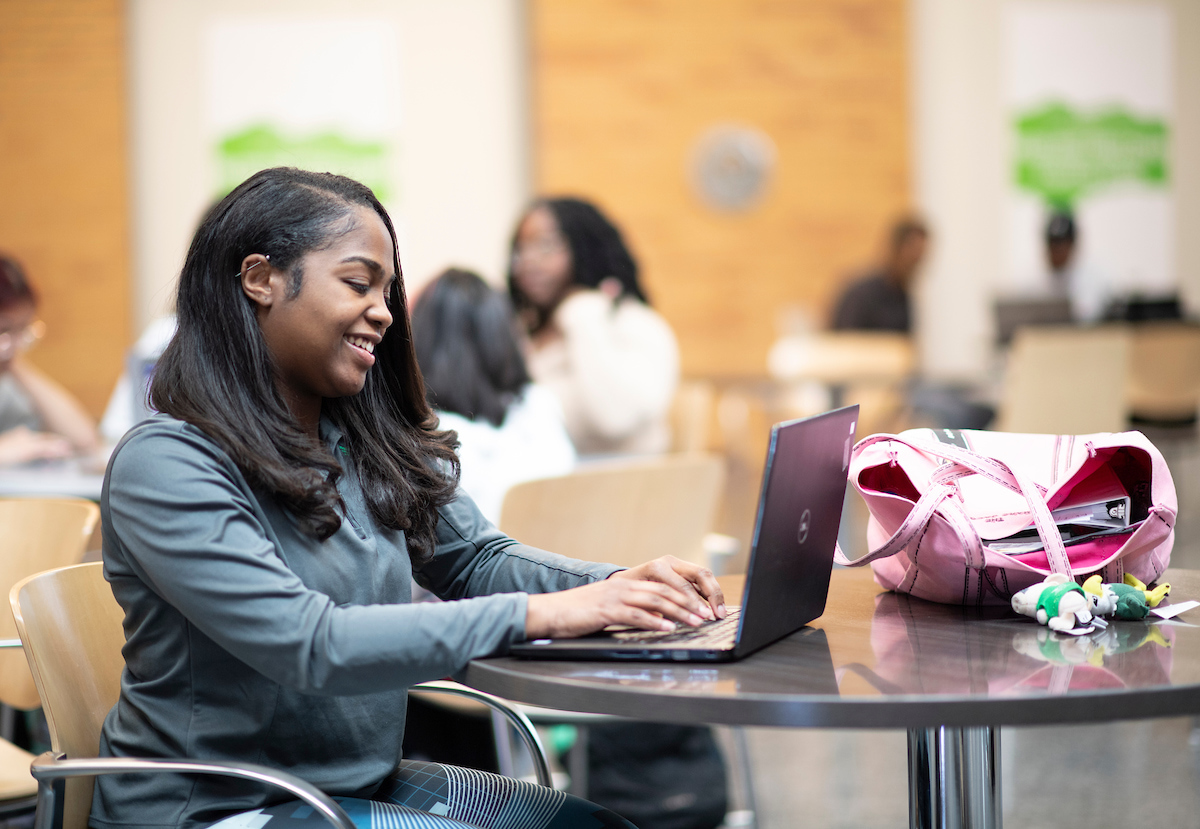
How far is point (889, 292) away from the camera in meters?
7.15

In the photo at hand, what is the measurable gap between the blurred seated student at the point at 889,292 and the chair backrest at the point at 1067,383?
8.95 feet

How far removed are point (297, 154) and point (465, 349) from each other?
5524 mm

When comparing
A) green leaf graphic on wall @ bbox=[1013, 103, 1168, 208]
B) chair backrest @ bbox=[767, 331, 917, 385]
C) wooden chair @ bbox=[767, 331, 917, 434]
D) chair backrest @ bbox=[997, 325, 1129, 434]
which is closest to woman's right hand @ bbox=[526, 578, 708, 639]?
chair backrest @ bbox=[997, 325, 1129, 434]

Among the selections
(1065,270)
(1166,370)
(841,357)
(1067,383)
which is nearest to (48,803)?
(1067,383)

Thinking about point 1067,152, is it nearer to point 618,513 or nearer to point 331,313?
point 618,513

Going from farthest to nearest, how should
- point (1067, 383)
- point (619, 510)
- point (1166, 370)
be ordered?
point (1166, 370) → point (1067, 383) → point (619, 510)

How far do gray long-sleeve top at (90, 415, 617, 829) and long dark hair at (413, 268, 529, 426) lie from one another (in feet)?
3.49

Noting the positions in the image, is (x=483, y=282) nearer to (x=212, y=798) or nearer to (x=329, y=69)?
(x=212, y=798)

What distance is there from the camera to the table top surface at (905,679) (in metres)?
0.98

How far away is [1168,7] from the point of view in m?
8.21

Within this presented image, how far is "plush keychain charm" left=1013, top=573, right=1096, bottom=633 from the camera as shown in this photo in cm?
123

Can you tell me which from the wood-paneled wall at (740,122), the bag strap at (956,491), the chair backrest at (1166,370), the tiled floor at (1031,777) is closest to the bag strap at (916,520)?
the bag strap at (956,491)

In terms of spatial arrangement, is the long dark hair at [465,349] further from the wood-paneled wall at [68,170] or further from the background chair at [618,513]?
the wood-paneled wall at [68,170]

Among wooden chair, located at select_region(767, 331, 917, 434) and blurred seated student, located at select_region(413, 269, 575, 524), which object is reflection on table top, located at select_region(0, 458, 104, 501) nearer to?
blurred seated student, located at select_region(413, 269, 575, 524)
